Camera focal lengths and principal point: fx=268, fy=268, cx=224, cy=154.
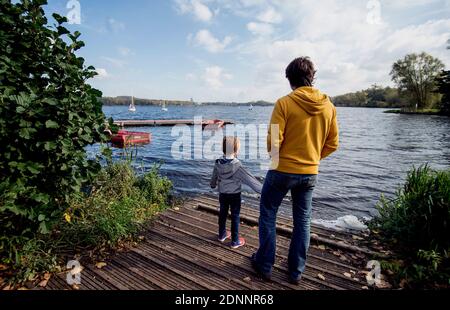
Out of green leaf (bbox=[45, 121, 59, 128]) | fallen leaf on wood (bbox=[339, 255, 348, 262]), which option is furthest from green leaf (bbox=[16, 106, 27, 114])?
fallen leaf on wood (bbox=[339, 255, 348, 262])

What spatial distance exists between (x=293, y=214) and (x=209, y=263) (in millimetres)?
1367

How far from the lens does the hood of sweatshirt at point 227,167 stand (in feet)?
12.4

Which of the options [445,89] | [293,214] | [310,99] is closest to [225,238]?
[293,214]

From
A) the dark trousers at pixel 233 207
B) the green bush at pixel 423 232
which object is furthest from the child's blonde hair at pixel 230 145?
the green bush at pixel 423 232

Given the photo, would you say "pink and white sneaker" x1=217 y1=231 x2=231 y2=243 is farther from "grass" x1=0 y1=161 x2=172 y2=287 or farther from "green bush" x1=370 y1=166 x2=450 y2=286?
"green bush" x1=370 y1=166 x2=450 y2=286

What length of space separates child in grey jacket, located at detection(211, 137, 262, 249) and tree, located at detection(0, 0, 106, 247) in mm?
1632

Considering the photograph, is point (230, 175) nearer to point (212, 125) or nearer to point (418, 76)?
point (212, 125)

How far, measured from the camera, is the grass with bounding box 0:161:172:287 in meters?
3.09

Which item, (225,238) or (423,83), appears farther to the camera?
(423,83)

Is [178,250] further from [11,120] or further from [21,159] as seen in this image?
[11,120]

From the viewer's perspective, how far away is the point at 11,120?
271 centimetres

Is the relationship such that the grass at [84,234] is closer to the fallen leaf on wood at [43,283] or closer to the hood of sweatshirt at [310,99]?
the fallen leaf on wood at [43,283]

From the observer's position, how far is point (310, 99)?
2.69 m
